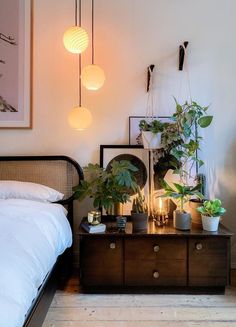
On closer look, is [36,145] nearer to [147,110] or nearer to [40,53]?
[40,53]

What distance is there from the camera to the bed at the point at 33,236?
1120mm

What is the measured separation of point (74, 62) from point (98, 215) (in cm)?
140

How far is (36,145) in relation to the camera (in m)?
2.61

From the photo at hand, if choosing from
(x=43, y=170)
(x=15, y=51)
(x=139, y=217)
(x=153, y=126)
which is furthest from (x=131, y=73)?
(x=139, y=217)

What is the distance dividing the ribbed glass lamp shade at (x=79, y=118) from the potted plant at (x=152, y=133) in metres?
0.47

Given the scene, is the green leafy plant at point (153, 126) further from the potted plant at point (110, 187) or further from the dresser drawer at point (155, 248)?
the dresser drawer at point (155, 248)

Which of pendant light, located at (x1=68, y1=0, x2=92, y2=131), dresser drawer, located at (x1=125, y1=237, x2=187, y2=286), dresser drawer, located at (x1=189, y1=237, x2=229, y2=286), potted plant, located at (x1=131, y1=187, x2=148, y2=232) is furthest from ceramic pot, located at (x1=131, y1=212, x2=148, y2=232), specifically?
pendant light, located at (x1=68, y1=0, x2=92, y2=131)

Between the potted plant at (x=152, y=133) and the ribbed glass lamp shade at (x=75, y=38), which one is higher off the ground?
the ribbed glass lamp shade at (x=75, y=38)

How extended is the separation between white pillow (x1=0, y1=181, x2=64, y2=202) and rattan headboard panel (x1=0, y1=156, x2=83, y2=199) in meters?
0.21

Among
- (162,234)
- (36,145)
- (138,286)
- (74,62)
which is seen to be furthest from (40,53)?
(138,286)

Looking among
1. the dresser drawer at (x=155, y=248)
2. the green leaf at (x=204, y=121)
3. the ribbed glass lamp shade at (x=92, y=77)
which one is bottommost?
the dresser drawer at (x=155, y=248)

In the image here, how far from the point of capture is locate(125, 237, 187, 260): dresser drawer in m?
2.12

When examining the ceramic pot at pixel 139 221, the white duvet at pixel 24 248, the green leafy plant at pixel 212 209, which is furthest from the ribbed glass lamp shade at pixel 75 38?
the green leafy plant at pixel 212 209

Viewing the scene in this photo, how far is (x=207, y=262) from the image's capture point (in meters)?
2.13
